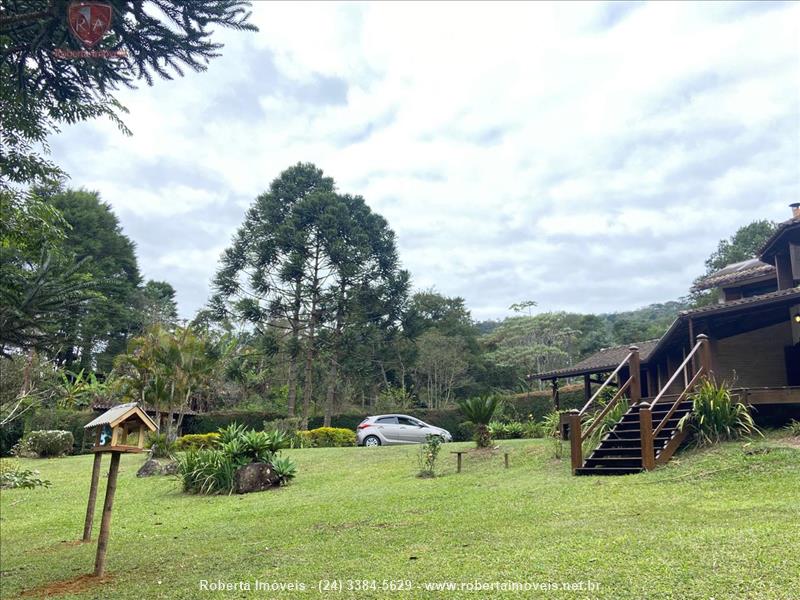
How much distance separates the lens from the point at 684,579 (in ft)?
14.5

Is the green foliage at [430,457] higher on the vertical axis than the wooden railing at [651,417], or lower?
lower

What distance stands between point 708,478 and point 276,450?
332 inches

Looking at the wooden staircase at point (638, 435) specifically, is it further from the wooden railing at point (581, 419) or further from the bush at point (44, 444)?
the bush at point (44, 444)

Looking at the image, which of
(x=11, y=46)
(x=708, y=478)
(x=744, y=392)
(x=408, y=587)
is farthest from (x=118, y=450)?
(x=744, y=392)

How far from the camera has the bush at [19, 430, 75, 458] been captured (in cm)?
2105

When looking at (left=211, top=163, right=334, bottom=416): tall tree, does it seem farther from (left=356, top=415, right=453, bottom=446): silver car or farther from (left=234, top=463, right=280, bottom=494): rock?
(left=234, top=463, right=280, bottom=494): rock

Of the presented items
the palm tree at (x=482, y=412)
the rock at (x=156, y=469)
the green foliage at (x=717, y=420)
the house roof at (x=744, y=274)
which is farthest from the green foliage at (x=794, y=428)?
the rock at (x=156, y=469)

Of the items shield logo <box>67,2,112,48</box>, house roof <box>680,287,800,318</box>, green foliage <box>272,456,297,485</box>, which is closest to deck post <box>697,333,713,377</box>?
house roof <box>680,287,800,318</box>

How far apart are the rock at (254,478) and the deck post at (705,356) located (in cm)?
892

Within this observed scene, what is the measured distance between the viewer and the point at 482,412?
14.6m

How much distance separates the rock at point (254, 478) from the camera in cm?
1216

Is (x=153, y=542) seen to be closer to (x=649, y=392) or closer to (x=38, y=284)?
(x=38, y=284)

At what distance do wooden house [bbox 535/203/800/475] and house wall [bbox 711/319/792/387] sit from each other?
2cm

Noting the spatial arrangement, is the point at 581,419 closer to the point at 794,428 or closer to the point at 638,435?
the point at 638,435
